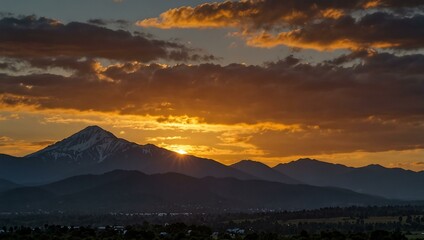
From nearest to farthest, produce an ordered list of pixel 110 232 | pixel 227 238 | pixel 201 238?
pixel 201 238, pixel 227 238, pixel 110 232

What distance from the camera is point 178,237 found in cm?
17025

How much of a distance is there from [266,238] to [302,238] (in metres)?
14.4

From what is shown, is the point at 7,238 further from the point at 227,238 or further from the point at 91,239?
the point at 227,238

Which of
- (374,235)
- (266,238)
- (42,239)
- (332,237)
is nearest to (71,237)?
(42,239)

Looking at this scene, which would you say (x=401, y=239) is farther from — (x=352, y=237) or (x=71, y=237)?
(x=71, y=237)

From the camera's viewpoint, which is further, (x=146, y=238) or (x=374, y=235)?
(x=374, y=235)

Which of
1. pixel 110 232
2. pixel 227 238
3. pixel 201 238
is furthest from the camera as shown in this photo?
pixel 110 232

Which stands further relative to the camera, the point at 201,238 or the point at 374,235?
the point at 374,235

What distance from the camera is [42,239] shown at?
17288cm

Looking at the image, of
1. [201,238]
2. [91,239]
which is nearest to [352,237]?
[201,238]

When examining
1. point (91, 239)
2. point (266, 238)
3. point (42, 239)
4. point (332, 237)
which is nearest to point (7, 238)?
point (42, 239)

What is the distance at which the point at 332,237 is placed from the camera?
171000 millimetres

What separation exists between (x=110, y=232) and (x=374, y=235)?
73600mm

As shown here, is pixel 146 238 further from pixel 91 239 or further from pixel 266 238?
pixel 266 238
